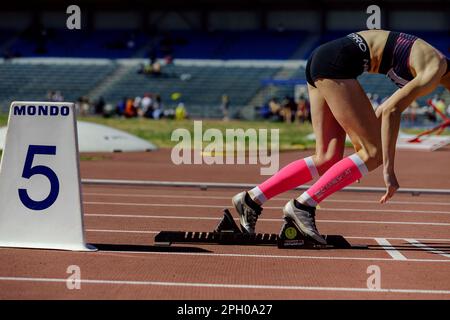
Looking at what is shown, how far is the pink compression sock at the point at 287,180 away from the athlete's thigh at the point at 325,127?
0.45 ft

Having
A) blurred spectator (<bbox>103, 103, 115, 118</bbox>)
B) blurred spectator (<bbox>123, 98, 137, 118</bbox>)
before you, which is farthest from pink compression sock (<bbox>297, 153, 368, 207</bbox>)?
blurred spectator (<bbox>103, 103, 115, 118</bbox>)

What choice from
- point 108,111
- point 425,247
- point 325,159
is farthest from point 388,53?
point 108,111

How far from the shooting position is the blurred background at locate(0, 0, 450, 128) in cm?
4434

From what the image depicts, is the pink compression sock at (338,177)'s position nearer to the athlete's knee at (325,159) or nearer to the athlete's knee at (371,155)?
the athlete's knee at (371,155)

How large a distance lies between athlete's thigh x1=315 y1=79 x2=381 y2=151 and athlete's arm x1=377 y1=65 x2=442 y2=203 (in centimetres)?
18

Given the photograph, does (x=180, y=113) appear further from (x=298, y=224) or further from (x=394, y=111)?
(x=394, y=111)

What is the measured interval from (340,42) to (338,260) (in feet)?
4.86

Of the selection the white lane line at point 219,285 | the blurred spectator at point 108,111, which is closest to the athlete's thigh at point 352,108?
the white lane line at point 219,285

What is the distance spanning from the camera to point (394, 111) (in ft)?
20.1

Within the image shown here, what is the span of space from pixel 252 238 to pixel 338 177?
80 centimetres

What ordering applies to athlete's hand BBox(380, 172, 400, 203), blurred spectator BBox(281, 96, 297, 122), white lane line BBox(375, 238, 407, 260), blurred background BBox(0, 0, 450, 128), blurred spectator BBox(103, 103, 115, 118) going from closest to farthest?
athlete's hand BBox(380, 172, 400, 203), white lane line BBox(375, 238, 407, 260), blurred spectator BBox(281, 96, 297, 122), blurred background BBox(0, 0, 450, 128), blurred spectator BBox(103, 103, 115, 118)

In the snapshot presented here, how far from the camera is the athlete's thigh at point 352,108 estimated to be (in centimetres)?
632

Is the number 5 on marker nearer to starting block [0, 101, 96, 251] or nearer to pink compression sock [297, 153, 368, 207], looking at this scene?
starting block [0, 101, 96, 251]
